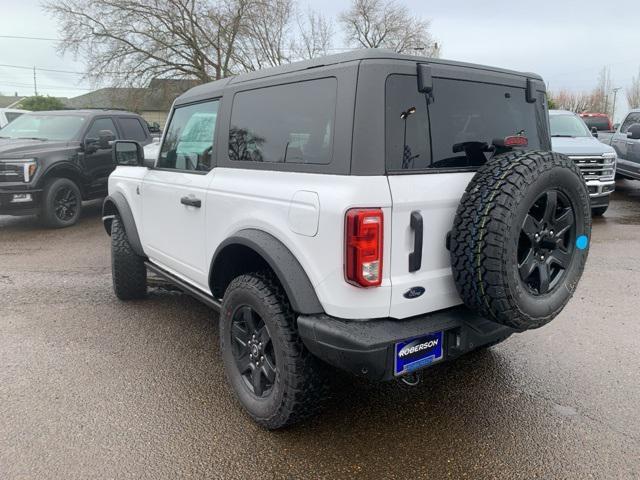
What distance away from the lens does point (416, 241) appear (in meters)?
2.31

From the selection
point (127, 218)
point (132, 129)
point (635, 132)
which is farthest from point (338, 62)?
point (635, 132)

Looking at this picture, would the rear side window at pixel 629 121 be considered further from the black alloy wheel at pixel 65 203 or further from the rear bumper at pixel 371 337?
the black alloy wheel at pixel 65 203

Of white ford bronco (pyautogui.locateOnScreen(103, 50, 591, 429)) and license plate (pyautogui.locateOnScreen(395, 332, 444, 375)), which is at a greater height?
white ford bronco (pyautogui.locateOnScreen(103, 50, 591, 429))

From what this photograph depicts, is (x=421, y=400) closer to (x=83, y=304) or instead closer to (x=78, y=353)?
(x=78, y=353)

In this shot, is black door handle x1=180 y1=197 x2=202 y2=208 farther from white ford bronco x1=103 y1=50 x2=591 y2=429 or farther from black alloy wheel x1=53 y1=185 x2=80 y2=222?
black alloy wheel x1=53 y1=185 x2=80 y2=222

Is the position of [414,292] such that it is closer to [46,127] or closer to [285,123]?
[285,123]

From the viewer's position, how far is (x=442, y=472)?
8.04 feet

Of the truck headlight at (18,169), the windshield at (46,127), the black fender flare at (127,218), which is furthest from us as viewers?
the windshield at (46,127)

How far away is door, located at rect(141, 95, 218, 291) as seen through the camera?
3326 millimetres

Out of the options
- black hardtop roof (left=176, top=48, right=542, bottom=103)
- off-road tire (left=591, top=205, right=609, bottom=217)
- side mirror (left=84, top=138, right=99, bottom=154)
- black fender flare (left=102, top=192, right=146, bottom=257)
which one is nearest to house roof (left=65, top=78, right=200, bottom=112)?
side mirror (left=84, top=138, right=99, bottom=154)

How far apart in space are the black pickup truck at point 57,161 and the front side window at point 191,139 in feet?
12.8

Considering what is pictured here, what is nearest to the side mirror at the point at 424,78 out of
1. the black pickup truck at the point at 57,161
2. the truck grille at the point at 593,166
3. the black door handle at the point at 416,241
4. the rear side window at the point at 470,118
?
the rear side window at the point at 470,118

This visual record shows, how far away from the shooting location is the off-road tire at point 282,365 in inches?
98.0

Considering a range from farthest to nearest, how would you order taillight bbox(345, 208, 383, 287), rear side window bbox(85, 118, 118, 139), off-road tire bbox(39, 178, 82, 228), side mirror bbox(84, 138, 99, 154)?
rear side window bbox(85, 118, 118, 139) < side mirror bbox(84, 138, 99, 154) < off-road tire bbox(39, 178, 82, 228) < taillight bbox(345, 208, 383, 287)
